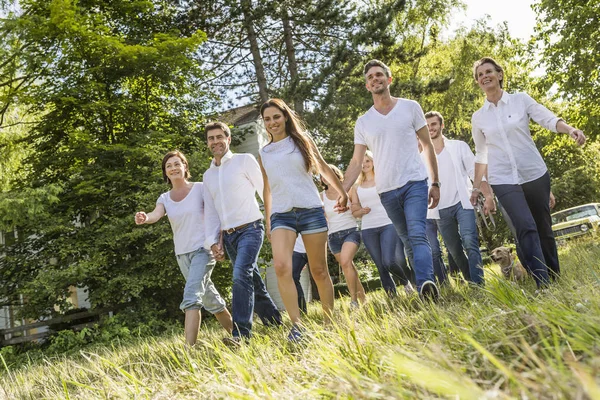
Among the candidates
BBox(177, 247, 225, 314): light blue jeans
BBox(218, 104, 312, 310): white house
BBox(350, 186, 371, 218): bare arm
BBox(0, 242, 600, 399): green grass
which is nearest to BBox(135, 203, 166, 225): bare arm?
BBox(177, 247, 225, 314): light blue jeans

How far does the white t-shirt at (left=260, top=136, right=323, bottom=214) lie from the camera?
197 inches

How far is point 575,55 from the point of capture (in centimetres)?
1769

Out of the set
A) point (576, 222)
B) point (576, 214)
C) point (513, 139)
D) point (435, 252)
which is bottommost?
point (576, 214)

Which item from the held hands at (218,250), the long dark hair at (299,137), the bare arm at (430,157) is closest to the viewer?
the long dark hair at (299,137)

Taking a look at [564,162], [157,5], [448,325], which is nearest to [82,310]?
[157,5]

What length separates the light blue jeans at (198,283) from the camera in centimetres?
578

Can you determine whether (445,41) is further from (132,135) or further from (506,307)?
(506,307)

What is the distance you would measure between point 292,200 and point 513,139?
80.0 inches

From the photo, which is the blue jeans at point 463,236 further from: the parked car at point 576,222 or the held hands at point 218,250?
the parked car at point 576,222

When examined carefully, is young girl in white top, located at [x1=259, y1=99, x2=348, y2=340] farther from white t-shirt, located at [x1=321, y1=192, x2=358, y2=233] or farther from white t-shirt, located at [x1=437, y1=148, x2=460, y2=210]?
white t-shirt, located at [x1=321, y1=192, x2=358, y2=233]

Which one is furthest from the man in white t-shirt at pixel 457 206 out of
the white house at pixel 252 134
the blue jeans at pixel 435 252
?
the white house at pixel 252 134

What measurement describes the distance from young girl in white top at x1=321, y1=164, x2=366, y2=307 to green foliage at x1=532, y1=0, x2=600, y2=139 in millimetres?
12521

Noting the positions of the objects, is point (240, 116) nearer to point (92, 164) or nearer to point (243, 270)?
point (92, 164)

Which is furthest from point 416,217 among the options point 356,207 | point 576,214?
point 576,214
